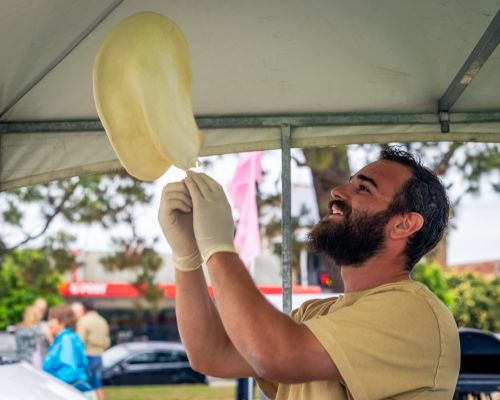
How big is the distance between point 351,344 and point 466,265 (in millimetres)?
22724

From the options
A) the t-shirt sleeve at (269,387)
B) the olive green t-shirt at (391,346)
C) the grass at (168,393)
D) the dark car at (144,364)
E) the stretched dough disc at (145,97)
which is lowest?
the grass at (168,393)

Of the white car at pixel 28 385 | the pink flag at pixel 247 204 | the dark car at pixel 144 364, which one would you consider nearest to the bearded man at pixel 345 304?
the white car at pixel 28 385

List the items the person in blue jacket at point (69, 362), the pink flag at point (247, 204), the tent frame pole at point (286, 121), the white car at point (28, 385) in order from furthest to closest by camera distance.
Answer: the pink flag at point (247, 204) < the person in blue jacket at point (69, 362) < the white car at point (28, 385) < the tent frame pole at point (286, 121)

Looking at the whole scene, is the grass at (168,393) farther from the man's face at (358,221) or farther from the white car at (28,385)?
the man's face at (358,221)

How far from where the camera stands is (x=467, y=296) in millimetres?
15016

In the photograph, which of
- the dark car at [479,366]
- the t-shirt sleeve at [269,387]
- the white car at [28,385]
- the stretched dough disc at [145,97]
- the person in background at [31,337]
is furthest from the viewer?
the person in background at [31,337]

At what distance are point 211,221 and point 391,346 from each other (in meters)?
0.47

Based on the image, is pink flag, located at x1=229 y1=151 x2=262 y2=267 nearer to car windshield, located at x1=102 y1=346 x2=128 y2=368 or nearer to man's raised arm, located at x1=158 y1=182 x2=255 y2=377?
man's raised arm, located at x1=158 y1=182 x2=255 y2=377

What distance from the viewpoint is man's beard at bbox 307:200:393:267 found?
1721 mm

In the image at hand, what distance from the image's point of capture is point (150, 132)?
1.53 metres

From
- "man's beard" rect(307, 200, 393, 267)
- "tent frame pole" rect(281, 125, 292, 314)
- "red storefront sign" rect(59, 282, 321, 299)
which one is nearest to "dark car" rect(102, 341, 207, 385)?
"red storefront sign" rect(59, 282, 321, 299)

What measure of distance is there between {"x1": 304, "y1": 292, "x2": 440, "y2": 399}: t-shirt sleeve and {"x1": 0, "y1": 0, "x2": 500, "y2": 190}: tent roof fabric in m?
1.00

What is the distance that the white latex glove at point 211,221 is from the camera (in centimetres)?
149

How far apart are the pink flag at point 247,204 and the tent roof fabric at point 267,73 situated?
4.25 m
